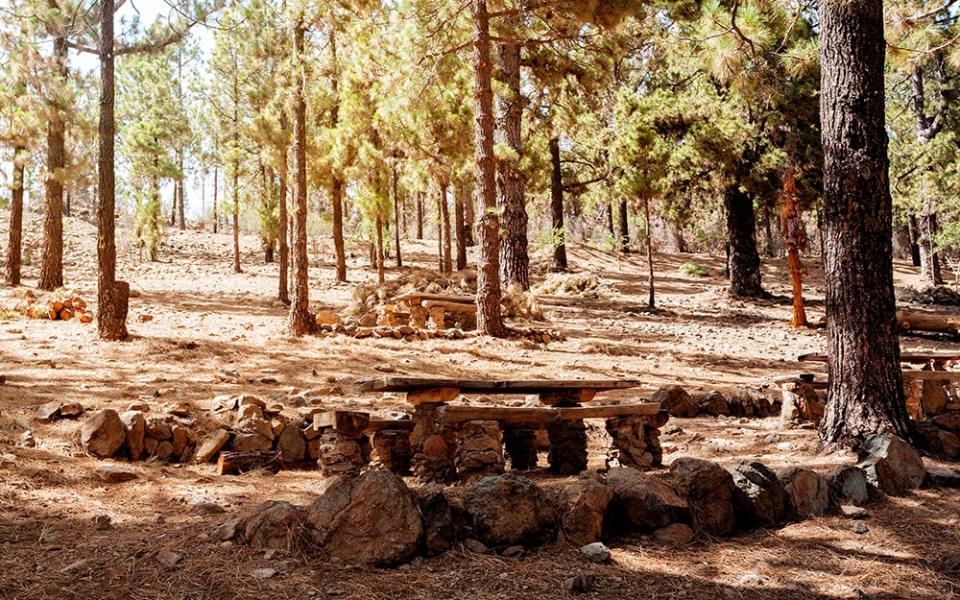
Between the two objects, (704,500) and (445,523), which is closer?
(445,523)

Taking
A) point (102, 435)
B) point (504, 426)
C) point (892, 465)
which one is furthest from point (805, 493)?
point (102, 435)

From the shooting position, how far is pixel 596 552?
368 cm

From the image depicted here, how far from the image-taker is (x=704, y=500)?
14.0 feet

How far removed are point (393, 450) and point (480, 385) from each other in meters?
1.06

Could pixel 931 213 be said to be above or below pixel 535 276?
above

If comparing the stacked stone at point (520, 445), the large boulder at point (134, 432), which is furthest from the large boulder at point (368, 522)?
the large boulder at point (134, 432)

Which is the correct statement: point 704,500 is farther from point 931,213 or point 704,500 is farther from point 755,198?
point 931,213

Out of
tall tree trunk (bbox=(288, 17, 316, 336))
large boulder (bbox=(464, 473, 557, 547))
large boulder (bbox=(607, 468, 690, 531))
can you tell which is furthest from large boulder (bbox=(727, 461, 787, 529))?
tall tree trunk (bbox=(288, 17, 316, 336))

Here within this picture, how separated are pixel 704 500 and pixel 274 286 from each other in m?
20.3

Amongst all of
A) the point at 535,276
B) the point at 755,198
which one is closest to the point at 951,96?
the point at 755,198

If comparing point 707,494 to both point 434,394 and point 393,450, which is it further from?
point 393,450

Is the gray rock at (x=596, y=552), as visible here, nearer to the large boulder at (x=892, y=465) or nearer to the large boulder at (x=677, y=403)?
the large boulder at (x=892, y=465)

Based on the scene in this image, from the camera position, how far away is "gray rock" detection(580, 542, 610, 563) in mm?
3648

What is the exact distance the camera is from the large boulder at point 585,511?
3.88 meters
